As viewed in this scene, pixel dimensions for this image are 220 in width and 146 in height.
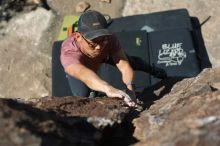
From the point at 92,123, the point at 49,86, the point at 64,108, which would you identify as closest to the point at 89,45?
the point at 64,108

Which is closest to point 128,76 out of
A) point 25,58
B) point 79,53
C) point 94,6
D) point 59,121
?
point 79,53

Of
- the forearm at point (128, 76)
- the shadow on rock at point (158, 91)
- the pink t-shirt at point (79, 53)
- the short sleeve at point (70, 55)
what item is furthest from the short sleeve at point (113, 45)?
the shadow on rock at point (158, 91)

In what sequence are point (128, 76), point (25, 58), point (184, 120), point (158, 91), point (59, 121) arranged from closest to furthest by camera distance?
point (184, 120), point (59, 121), point (128, 76), point (158, 91), point (25, 58)

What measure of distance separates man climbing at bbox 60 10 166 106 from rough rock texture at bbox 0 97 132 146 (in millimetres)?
552

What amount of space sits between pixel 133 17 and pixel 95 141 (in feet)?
15.1

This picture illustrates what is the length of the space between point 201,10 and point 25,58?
246cm

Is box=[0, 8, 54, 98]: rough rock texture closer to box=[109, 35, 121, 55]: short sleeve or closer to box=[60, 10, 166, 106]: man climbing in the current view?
box=[60, 10, 166, 106]: man climbing

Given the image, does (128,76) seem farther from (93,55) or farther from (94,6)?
(94,6)

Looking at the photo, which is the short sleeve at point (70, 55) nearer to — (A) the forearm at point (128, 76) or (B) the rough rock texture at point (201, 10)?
(A) the forearm at point (128, 76)

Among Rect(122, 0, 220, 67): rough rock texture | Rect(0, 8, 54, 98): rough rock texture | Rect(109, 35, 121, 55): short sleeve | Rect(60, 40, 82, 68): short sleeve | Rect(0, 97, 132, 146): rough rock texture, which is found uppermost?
Rect(0, 97, 132, 146): rough rock texture

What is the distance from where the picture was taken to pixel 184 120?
279cm

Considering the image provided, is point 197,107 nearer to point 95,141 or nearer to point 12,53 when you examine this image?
point 95,141

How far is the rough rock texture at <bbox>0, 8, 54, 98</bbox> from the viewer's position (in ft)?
23.8

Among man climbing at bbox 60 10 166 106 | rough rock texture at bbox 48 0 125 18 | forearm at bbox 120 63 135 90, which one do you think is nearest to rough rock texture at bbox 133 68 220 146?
man climbing at bbox 60 10 166 106
